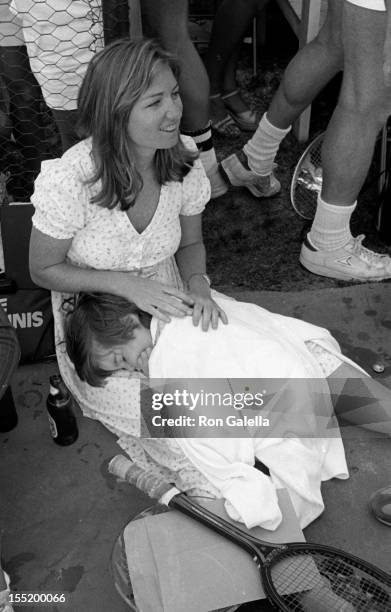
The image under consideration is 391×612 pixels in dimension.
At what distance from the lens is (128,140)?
1.77m

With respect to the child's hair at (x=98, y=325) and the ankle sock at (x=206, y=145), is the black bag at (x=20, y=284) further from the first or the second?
the ankle sock at (x=206, y=145)

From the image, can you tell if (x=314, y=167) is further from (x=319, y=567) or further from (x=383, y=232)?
(x=319, y=567)

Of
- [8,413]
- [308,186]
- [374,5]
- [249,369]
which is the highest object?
[374,5]

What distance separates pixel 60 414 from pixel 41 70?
106 centimetres

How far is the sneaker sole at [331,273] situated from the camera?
241 centimetres

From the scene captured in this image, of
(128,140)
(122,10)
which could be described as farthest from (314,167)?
(128,140)

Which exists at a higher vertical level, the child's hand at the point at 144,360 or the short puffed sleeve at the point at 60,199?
the short puffed sleeve at the point at 60,199

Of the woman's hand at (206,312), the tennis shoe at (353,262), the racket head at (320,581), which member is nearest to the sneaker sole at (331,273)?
the tennis shoe at (353,262)

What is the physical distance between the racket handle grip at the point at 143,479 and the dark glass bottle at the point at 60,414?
28 centimetres

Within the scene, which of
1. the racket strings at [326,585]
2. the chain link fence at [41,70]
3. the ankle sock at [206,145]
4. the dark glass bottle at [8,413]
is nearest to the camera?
the racket strings at [326,585]

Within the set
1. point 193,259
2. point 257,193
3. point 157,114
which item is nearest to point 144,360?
point 193,259

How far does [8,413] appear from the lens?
6.37 ft

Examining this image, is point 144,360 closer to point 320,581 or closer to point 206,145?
point 320,581

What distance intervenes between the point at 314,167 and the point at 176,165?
0.91m
